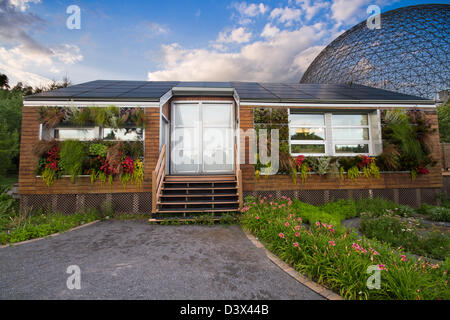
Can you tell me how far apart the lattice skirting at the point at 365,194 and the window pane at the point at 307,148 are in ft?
4.84

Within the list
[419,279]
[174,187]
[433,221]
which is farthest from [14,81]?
[433,221]

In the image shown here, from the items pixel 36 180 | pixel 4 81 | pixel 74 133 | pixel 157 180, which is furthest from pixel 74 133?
pixel 4 81

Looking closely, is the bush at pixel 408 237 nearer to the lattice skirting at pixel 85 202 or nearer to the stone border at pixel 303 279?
the stone border at pixel 303 279

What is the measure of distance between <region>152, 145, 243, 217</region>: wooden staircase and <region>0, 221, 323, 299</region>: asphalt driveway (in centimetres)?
87

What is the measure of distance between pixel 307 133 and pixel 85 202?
7956 mm

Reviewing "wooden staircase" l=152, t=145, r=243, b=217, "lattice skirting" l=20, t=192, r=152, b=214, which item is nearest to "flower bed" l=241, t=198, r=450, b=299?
"wooden staircase" l=152, t=145, r=243, b=217

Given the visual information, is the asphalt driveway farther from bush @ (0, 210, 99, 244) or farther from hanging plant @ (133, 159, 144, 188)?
hanging plant @ (133, 159, 144, 188)

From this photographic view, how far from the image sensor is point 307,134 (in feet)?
20.5

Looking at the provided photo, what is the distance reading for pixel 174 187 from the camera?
5195mm

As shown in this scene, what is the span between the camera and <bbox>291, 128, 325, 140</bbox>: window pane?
20.4 ft

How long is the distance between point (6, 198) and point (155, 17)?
1040 cm

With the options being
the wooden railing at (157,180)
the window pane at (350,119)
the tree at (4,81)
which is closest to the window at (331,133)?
the window pane at (350,119)

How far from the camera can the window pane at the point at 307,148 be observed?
614 cm
